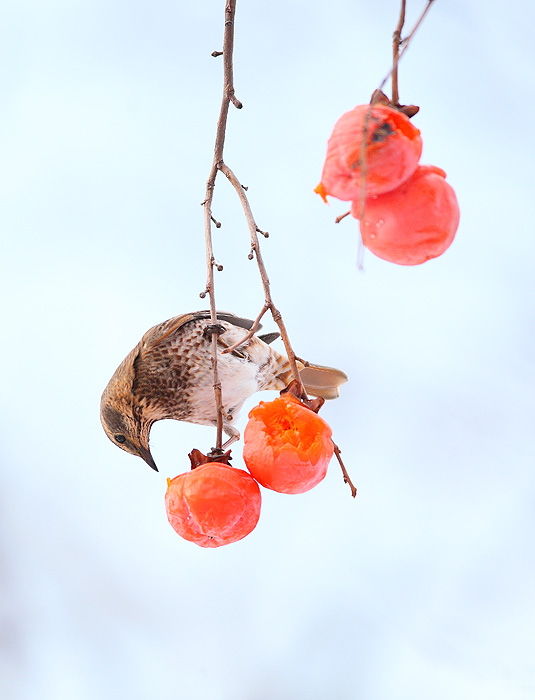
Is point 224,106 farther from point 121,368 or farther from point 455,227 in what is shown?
point 121,368

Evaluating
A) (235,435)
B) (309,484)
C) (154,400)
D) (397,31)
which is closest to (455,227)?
(397,31)

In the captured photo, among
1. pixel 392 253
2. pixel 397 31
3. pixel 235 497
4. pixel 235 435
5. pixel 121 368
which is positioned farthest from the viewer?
pixel 121 368

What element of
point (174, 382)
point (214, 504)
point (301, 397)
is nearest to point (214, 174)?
point (301, 397)

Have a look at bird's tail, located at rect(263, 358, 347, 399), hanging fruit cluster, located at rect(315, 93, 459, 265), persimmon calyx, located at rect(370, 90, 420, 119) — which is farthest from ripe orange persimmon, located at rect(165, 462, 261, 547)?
bird's tail, located at rect(263, 358, 347, 399)

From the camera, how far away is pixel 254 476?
2.77ft

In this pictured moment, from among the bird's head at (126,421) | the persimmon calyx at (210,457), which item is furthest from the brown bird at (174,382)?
the persimmon calyx at (210,457)

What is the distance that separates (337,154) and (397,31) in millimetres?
115

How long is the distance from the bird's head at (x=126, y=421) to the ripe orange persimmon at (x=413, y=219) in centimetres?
85

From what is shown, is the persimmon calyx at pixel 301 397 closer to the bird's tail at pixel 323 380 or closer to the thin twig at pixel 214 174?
the thin twig at pixel 214 174

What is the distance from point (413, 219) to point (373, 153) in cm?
8

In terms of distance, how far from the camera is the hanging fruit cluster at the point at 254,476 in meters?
0.80

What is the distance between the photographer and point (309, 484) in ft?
2.68

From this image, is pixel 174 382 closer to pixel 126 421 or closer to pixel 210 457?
pixel 126 421

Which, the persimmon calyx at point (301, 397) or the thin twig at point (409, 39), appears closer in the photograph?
the thin twig at point (409, 39)
